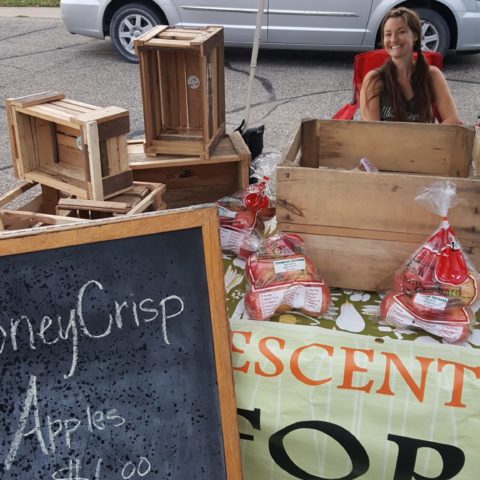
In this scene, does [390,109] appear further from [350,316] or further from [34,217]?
[34,217]

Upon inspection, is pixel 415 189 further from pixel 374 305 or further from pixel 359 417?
pixel 359 417

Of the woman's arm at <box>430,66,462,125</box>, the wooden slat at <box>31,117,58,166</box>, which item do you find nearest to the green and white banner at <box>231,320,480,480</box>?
the wooden slat at <box>31,117,58,166</box>

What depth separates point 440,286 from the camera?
59.1 inches

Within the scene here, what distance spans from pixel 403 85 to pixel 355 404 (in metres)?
2.10

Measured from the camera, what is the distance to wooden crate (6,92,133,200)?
183cm

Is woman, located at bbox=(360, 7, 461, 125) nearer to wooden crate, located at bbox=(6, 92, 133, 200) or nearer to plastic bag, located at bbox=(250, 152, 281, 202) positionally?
plastic bag, located at bbox=(250, 152, 281, 202)

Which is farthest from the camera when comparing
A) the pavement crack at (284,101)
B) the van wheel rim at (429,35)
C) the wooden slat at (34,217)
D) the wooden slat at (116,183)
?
the van wheel rim at (429,35)

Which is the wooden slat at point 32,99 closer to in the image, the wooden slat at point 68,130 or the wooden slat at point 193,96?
the wooden slat at point 68,130

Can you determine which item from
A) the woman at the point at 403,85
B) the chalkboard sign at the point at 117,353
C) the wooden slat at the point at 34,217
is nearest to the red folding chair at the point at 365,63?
the woman at the point at 403,85

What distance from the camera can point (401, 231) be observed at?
1.65 meters

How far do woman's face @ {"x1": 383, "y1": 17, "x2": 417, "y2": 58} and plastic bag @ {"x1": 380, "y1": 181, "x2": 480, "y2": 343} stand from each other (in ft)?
5.61

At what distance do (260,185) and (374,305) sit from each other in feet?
2.04

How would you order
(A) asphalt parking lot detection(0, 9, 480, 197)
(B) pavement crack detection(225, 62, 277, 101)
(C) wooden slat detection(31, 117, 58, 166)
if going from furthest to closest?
(B) pavement crack detection(225, 62, 277, 101)
(A) asphalt parking lot detection(0, 9, 480, 197)
(C) wooden slat detection(31, 117, 58, 166)

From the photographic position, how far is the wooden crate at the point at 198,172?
2285 mm
